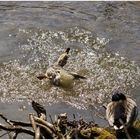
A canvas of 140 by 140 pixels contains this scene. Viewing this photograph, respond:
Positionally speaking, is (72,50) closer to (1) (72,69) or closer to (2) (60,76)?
(1) (72,69)

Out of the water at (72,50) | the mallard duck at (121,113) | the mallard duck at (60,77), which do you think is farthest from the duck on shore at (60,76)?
the mallard duck at (121,113)

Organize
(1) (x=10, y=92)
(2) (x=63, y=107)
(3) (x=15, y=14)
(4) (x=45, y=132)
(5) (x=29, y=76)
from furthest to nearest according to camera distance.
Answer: (3) (x=15, y=14) → (5) (x=29, y=76) → (1) (x=10, y=92) → (2) (x=63, y=107) → (4) (x=45, y=132)

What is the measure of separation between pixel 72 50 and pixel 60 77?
6.73 feet

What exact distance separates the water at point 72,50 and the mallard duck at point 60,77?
16 centimetres

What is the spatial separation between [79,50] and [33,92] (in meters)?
2.76

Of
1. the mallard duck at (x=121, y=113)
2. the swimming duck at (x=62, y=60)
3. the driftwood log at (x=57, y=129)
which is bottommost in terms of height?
the swimming duck at (x=62, y=60)

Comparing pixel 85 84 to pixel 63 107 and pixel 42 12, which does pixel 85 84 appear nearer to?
pixel 63 107

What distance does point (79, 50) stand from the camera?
13.5m

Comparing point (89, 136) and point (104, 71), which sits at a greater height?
point (89, 136)

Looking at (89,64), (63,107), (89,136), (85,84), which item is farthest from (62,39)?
(89,136)

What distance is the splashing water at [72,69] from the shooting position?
11039 mm

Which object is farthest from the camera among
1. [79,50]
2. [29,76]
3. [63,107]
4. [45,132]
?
[79,50]

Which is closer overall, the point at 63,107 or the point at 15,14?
the point at 63,107

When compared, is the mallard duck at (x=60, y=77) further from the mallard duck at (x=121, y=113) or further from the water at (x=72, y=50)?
the mallard duck at (x=121, y=113)
